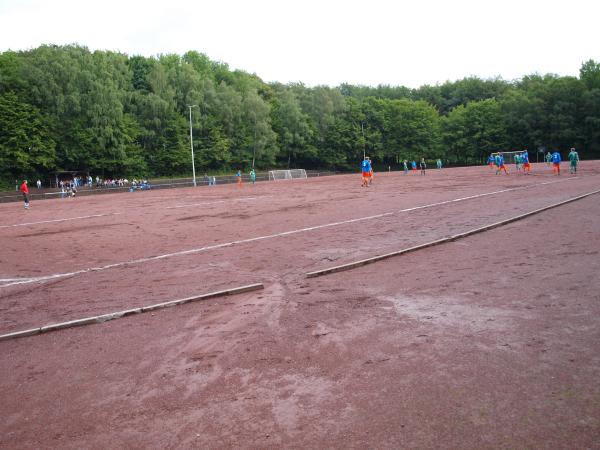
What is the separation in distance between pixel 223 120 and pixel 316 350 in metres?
75.3

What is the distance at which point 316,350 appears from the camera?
5234mm

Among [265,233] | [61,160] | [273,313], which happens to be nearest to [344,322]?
[273,313]

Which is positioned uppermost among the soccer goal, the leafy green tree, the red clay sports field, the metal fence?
the leafy green tree

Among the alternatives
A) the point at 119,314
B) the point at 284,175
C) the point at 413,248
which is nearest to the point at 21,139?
the point at 284,175

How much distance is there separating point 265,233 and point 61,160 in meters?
56.0

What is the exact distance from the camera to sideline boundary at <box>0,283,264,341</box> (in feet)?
20.8

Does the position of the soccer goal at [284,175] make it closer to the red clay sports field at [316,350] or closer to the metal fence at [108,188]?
the metal fence at [108,188]

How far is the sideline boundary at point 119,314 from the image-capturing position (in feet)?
20.8

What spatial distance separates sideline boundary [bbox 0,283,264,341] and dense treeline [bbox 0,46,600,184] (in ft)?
189

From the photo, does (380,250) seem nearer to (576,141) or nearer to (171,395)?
(171,395)

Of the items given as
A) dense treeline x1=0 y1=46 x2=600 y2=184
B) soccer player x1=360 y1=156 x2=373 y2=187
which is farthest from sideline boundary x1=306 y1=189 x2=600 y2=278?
dense treeline x1=0 y1=46 x2=600 y2=184

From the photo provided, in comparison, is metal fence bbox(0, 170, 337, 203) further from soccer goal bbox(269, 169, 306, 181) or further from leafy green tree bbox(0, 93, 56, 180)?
leafy green tree bbox(0, 93, 56, 180)

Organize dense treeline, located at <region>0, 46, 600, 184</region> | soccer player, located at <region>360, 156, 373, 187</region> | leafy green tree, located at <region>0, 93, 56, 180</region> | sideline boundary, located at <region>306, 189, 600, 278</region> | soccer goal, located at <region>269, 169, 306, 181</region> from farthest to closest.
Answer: soccer goal, located at <region>269, 169, 306, 181</region>, dense treeline, located at <region>0, 46, 600, 184</region>, leafy green tree, located at <region>0, 93, 56, 180</region>, soccer player, located at <region>360, 156, 373, 187</region>, sideline boundary, located at <region>306, 189, 600, 278</region>

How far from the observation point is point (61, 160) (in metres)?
61.1
